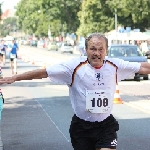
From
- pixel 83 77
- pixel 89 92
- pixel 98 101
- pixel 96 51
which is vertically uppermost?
pixel 96 51

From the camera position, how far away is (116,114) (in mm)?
12789

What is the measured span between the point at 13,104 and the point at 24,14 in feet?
490

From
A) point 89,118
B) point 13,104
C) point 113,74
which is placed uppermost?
point 113,74

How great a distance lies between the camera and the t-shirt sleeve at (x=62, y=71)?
16.8 feet

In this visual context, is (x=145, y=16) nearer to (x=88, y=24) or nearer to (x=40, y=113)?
(x=88, y=24)

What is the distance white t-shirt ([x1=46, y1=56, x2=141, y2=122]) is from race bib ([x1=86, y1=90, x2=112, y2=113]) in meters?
0.03

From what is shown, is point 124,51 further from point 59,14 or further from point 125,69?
point 59,14

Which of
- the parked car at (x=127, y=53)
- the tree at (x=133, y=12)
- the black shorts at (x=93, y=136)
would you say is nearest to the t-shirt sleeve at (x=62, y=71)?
the black shorts at (x=93, y=136)

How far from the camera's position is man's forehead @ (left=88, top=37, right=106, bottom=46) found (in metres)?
4.98

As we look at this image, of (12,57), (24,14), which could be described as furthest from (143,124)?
(24,14)

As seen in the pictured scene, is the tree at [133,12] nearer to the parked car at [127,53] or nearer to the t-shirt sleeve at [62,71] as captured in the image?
the parked car at [127,53]

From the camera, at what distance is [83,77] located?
512cm

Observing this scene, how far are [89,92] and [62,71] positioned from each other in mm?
312

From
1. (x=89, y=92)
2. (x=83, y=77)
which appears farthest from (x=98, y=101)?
(x=83, y=77)
